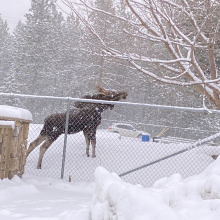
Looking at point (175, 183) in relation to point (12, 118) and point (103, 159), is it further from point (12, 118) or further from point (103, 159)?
point (103, 159)

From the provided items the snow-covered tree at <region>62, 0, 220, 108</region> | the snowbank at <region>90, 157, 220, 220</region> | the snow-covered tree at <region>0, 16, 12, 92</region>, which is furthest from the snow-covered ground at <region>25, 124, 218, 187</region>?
the snow-covered tree at <region>0, 16, 12, 92</region>

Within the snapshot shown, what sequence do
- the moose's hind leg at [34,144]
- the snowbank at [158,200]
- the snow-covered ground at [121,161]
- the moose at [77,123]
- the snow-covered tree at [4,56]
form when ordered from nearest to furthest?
the snowbank at [158,200] → the snow-covered ground at [121,161] → the moose at [77,123] → the moose's hind leg at [34,144] → the snow-covered tree at [4,56]

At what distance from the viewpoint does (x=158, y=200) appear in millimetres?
2119

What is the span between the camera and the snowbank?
2.00 metres

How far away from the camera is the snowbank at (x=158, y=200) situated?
2.00 meters

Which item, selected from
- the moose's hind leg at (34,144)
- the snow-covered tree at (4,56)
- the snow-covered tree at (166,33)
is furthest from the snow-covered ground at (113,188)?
the snow-covered tree at (4,56)

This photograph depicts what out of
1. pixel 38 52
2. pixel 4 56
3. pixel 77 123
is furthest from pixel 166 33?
pixel 4 56

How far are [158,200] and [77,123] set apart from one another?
4.89 metres

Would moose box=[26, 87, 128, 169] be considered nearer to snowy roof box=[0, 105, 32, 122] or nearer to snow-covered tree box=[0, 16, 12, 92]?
snowy roof box=[0, 105, 32, 122]

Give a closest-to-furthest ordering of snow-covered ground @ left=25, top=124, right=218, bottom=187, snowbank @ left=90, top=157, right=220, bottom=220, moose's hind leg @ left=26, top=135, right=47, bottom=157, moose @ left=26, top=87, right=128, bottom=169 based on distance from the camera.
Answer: snowbank @ left=90, top=157, right=220, bottom=220 → snow-covered ground @ left=25, top=124, right=218, bottom=187 → moose @ left=26, top=87, right=128, bottom=169 → moose's hind leg @ left=26, top=135, right=47, bottom=157

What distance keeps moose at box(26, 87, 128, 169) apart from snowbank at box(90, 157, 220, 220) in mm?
4098

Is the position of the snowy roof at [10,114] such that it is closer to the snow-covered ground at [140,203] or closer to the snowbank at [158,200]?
the snow-covered ground at [140,203]

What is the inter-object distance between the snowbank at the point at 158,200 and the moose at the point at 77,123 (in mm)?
4098


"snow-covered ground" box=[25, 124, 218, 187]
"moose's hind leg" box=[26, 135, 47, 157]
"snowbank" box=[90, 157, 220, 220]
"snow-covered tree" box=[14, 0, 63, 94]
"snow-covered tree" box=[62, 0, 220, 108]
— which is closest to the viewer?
"snowbank" box=[90, 157, 220, 220]
